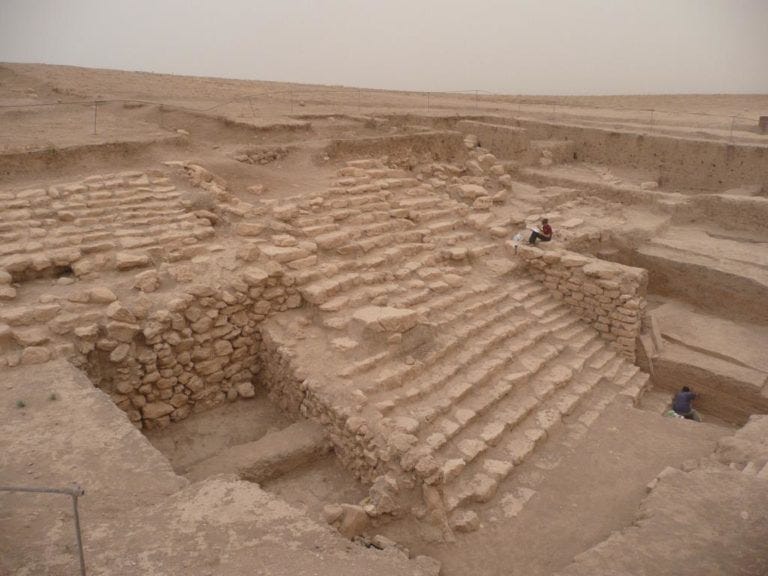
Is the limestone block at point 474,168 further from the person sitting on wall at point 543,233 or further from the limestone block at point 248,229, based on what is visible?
the limestone block at point 248,229

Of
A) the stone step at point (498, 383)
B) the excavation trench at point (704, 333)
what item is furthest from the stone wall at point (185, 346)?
the excavation trench at point (704, 333)

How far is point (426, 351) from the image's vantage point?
7156 millimetres

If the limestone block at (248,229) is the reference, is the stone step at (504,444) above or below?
below

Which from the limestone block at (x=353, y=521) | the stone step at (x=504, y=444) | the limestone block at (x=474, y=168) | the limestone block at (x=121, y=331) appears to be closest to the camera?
the limestone block at (x=353, y=521)

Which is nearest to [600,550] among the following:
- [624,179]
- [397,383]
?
[397,383]

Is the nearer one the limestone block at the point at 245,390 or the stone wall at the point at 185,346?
the stone wall at the point at 185,346

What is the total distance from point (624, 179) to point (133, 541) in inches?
507

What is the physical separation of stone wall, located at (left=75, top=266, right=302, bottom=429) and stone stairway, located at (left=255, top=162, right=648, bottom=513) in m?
0.33

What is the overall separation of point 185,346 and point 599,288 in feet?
20.2

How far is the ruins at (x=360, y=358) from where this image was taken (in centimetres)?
427

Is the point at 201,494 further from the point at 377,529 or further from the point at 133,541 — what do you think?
the point at 377,529

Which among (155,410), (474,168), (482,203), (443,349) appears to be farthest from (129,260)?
(474,168)

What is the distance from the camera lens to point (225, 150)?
11.1 m

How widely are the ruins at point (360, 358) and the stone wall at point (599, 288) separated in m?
0.04
